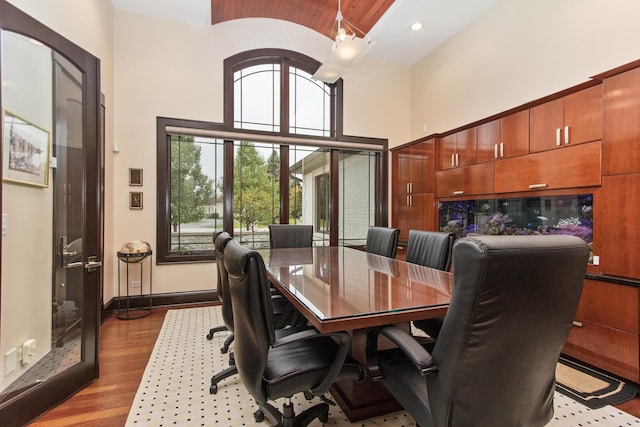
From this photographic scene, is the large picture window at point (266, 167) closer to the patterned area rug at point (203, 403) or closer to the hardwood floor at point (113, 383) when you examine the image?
the hardwood floor at point (113, 383)

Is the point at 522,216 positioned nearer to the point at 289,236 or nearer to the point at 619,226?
the point at 619,226

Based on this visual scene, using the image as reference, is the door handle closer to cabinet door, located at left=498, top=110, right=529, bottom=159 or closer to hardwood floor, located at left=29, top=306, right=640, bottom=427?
hardwood floor, located at left=29, top=306, right=640, bottom=427

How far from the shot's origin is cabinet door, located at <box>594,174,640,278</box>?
211 centimetres

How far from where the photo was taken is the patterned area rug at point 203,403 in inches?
69.8

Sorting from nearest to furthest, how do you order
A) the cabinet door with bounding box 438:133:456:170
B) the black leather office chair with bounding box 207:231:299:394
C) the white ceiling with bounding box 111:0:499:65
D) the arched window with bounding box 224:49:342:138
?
1. the black leather office chair with bounding box 207:231:299:394
2. the white ceiling with bounding box 111:0:499:65
3. the cabinet door with bounding box 438:133:456:170
4. the arched window with bounding box 224:49:342:138

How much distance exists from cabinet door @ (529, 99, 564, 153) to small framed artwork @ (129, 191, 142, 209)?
4.27 m

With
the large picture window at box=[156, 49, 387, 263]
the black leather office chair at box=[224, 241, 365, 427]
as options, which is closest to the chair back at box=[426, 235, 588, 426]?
the black leather office chair at box=[224, 241, 365, 427]

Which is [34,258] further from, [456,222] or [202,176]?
[456,222]

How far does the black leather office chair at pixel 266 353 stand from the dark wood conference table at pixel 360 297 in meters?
0.11

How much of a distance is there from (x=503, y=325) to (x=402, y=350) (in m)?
0.38

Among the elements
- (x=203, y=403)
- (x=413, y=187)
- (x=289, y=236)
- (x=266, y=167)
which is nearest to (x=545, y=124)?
(x=413, y=187)

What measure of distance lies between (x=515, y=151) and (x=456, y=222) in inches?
43.4

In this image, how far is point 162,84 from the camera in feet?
13.0

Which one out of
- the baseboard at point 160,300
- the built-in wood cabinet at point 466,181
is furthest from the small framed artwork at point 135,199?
the built-in wood cabinet at point 466,181
